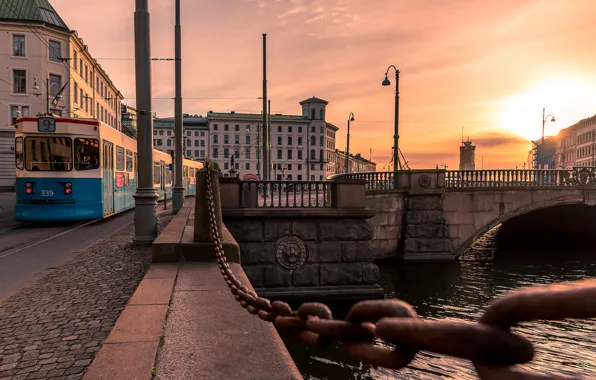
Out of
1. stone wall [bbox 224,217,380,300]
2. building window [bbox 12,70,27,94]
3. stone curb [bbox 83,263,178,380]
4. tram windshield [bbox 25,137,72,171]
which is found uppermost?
building window [bbox 12,70,27,94]

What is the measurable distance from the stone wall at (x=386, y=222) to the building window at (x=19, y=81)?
1487 inches

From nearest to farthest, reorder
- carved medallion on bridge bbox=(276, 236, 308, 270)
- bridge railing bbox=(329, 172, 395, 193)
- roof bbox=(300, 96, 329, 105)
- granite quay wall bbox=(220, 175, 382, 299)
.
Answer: granite quay wall bbox=(220, 175, 382, 299), carved medallion on bridge bbox=(276, 236, 308, 270), bridge railing bbox=(329, 172, 395, 193), roof bbox=(300, 96, 329, 105)

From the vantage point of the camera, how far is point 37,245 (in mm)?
10602

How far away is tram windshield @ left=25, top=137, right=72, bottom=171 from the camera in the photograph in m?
14.3

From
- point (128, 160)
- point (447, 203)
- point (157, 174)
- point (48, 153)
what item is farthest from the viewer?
point (157, 174)

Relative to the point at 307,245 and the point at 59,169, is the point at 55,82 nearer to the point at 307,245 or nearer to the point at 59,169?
the point at 59,169

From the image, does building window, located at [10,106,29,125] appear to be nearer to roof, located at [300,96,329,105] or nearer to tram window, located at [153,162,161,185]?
tram window, located at [153,162,161,185]

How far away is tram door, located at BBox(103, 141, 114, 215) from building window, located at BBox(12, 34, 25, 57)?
33194 millimetres

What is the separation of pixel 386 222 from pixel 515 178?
26.8ft

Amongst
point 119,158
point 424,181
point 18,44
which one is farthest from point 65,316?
point 18,44

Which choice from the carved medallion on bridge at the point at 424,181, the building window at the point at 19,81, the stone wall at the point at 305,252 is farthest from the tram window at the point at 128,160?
the building window at the point at 19,81

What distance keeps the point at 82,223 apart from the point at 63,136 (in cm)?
312

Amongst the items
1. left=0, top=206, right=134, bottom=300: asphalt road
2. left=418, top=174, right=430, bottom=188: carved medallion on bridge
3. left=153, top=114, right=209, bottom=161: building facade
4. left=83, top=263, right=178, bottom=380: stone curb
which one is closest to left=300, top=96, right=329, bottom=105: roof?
left=153, top=114, right=209, bottom=161: building facade

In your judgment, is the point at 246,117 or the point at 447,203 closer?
the point at 447,203
